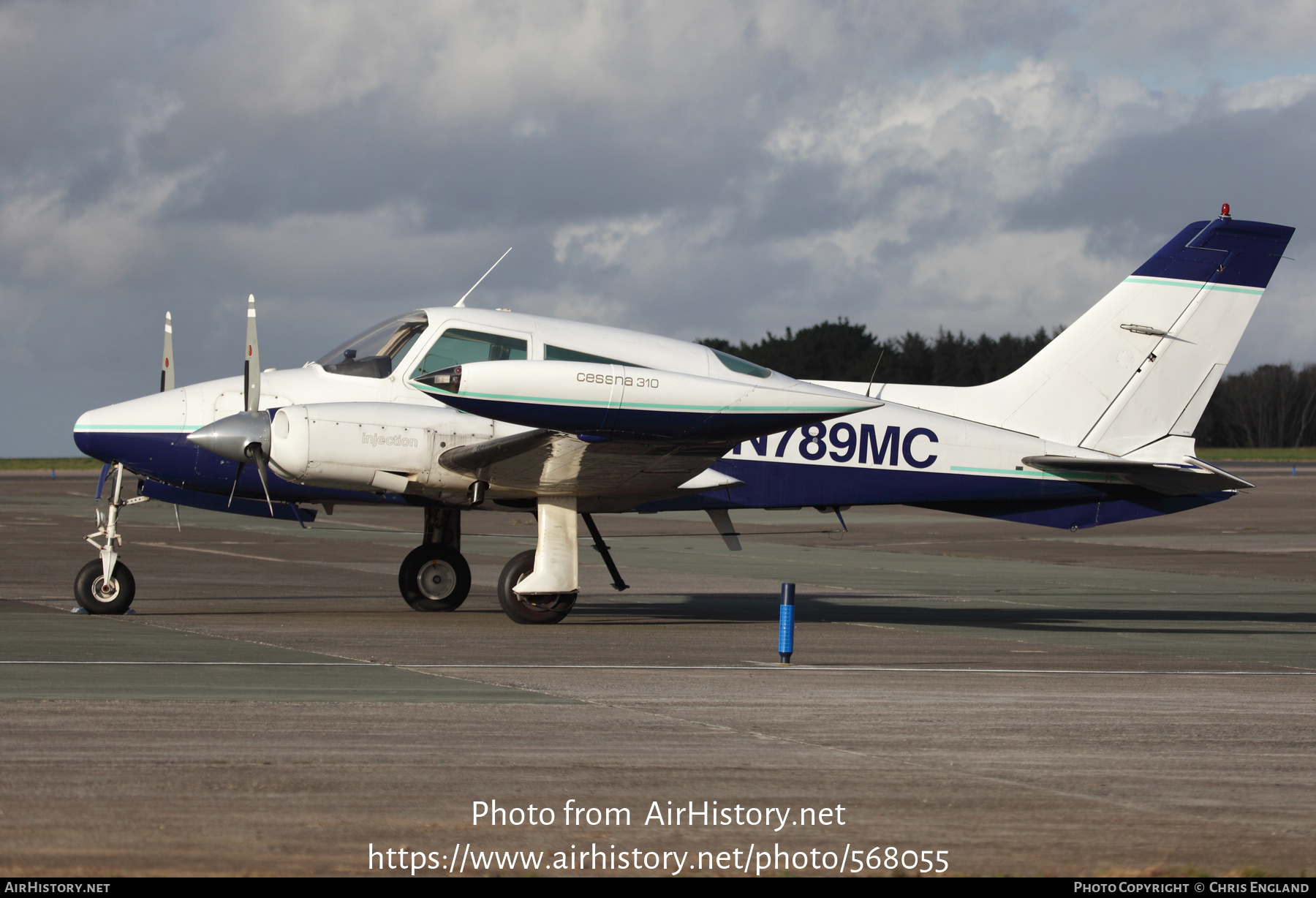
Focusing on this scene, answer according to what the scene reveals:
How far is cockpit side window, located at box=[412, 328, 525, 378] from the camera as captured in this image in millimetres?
13672

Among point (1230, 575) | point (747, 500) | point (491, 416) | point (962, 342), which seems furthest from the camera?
point (962, 342)

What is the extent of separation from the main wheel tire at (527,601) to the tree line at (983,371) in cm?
5669

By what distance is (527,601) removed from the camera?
1384 centimetres

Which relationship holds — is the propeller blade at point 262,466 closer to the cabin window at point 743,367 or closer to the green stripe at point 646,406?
the green stripe at point 646,406

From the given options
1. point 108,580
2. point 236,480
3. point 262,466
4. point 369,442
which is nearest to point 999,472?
point 369,442

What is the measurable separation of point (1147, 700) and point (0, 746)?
767 cm

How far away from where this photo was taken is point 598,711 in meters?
8.76

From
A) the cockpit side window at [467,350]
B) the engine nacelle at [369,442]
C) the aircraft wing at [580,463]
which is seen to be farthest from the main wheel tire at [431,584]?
the cockpit side window at [467,350]

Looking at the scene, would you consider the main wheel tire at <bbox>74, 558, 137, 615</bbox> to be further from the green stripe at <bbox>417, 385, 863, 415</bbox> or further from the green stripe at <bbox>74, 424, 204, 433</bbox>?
the green stripe at <bbox>417, 385, 863, 415</bbox>

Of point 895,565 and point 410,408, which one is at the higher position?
point 410,408

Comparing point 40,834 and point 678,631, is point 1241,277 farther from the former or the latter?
point 40,834

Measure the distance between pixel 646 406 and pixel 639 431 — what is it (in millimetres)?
276

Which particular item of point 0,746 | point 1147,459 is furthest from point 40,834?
point 1147,459

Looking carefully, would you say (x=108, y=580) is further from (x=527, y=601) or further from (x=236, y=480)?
(x=527, y=601)
